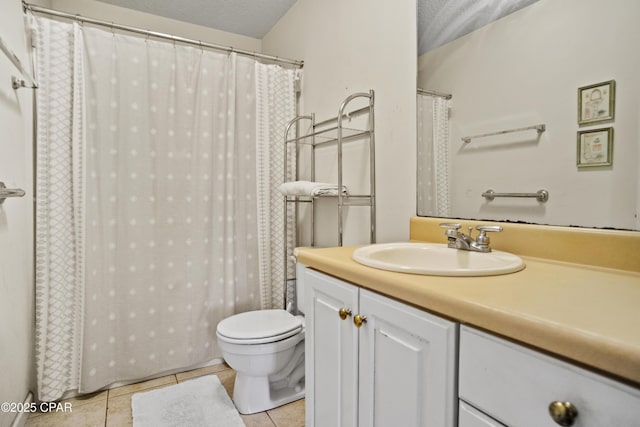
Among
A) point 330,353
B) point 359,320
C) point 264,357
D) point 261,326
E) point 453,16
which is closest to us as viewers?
point 359,320

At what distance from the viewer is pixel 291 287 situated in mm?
2166

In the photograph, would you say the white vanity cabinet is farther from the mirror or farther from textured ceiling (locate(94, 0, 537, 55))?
textured ceiling (locate(94, 0, 537, 55))

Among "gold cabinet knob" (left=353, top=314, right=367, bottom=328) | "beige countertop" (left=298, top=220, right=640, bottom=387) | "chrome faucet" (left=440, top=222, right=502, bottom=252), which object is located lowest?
"gold cabinet knob" (left=353, top=314, right=367, bottom=328)

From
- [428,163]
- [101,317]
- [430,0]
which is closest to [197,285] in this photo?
[101,317]

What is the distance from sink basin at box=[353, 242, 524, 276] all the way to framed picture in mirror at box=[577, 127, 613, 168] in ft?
1.09

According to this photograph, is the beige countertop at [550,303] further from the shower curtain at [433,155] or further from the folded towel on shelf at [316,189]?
the folded towel on shelf at [316,189]

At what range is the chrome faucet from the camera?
107 cm

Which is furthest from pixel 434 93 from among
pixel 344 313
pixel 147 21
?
pixel 147 21

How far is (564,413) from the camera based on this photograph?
1.62 ft

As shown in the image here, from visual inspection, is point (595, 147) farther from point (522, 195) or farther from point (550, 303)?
point (550, 303)

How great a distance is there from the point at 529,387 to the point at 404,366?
0.92 ft

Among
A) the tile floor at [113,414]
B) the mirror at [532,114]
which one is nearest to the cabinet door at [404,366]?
the mirror at [532,114]

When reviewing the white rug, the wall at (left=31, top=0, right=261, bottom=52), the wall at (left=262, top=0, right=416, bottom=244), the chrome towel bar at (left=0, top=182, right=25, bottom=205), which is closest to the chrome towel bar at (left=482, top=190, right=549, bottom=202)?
the wall at (left=262, top=0, right=416, bottom=244)

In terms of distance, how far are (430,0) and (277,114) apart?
1.15 meters
